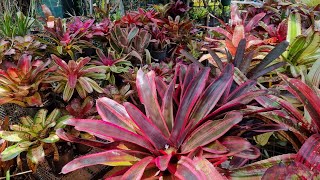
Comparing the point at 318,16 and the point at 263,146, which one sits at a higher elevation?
the point at 318,16

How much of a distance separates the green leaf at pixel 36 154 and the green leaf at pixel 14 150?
0.10 feet

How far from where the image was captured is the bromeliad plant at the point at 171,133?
2.18ft

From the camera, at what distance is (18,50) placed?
1.97m

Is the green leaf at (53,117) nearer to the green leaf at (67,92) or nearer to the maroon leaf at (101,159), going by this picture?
the green leaf at (67,92)

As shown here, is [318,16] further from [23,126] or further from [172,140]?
[23,126]

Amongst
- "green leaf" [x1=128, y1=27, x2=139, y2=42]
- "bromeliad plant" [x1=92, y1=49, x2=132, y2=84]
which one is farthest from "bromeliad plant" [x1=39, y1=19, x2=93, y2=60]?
"green leaf" [x1=128, y1=27, x2=139, y2=42]

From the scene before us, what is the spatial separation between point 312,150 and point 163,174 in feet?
1.08

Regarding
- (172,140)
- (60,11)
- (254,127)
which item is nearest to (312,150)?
(254,127)

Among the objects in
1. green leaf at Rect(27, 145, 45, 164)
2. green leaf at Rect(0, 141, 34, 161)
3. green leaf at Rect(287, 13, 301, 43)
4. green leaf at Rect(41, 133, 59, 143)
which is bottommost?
green leaf at Rect(27, 145, 45, 164)

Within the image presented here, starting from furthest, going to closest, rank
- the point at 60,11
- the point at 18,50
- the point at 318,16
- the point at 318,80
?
the point at 60,11 → the point at 18,50 → the point at 318,16 → the point at 318,80

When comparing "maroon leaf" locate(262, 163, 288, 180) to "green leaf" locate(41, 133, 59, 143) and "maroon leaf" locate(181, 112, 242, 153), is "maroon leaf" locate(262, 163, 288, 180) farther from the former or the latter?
"green leaf" locate(41, 133, 59, 143)

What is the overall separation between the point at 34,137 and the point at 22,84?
30 centimetres

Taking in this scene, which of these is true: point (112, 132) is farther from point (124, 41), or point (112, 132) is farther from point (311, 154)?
point (124, 41)

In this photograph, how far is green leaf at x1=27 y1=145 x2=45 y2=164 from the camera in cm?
137
